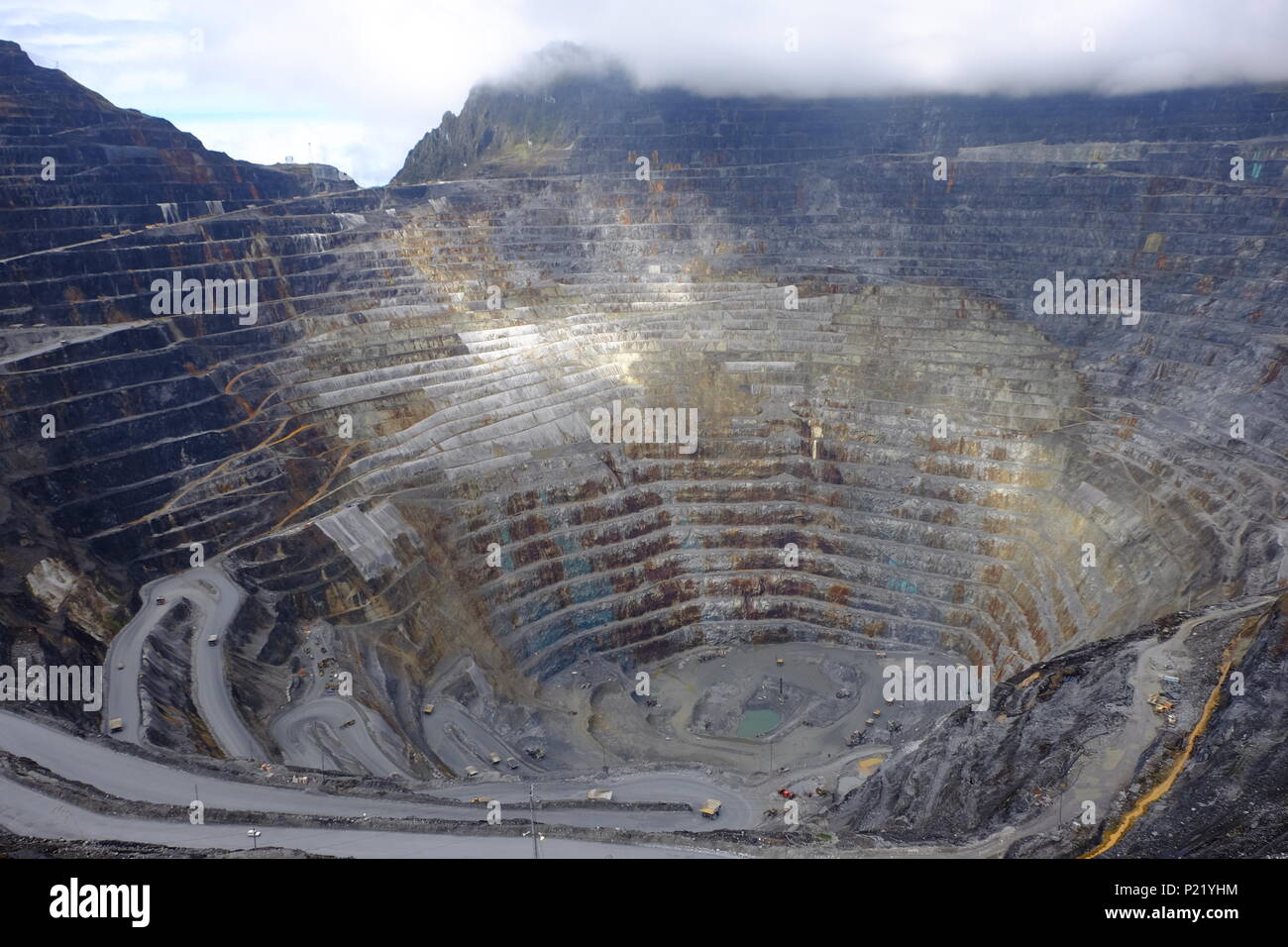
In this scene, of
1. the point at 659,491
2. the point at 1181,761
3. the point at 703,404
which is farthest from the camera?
the point at 703,404

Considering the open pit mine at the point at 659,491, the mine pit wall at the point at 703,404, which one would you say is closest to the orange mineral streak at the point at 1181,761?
the open pit mine at the point at 659,491

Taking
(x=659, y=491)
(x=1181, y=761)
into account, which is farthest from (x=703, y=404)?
(x=1181, y=761)

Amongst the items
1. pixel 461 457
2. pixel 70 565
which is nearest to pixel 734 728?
A: pixel 461 457

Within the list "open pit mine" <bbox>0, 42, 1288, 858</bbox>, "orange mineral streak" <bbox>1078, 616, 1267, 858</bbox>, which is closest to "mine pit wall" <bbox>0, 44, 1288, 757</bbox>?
"open pit mine" <bbox>0, 42, 1288, 858</bbox>

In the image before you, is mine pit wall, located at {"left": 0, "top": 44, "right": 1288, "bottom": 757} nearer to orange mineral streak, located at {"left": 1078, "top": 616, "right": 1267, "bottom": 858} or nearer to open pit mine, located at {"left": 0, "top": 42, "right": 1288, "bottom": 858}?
open pit mine, located at {"left": 0, "top": 42, "right": 1288, "bottom": 858}

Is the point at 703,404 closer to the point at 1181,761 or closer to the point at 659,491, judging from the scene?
the point at 659,491

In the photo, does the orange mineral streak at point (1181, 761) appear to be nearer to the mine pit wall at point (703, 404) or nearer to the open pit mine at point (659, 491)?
the open pit mine at point (659, 491)

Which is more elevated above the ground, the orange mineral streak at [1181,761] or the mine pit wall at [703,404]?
the mine pit wall at [703,404]
